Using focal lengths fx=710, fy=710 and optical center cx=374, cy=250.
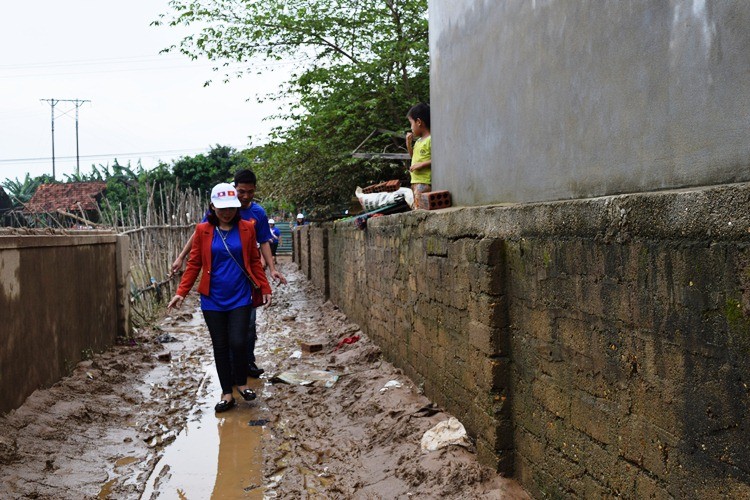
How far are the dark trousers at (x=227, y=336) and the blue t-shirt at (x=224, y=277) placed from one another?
0.22 feet

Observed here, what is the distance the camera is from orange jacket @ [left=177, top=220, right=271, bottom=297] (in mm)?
5891

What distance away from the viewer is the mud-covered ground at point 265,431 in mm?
4082

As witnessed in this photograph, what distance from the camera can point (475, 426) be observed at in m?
4.06

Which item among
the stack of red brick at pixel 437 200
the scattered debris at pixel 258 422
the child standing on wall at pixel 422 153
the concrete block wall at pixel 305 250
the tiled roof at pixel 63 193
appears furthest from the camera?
the tiled roof at pixel 63 193

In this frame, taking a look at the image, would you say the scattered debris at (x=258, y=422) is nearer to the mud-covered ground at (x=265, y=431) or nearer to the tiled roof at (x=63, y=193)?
the mud-covered ground at (x=265, y=431)

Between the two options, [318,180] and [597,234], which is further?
[318,180]

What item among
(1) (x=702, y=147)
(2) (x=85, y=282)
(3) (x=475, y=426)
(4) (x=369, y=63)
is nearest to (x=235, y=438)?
(3) (x=475, y=426)

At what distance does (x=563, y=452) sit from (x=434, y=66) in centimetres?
395

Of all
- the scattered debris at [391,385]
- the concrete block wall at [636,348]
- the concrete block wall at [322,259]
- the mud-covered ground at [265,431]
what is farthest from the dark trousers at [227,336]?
the concrete block wall at [322,259]

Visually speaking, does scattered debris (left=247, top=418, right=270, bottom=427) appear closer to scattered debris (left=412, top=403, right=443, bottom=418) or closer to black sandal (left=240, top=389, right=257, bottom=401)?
black sandal (left=240, top=389, right=257, bottom=401)

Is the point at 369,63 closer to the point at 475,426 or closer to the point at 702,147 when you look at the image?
the point at 475,426

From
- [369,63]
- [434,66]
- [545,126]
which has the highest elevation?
[369,63]

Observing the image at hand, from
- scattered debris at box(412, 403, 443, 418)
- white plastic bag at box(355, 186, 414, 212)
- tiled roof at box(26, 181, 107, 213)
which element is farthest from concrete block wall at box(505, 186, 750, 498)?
tiled roof at box(26, 181, 107, 213)

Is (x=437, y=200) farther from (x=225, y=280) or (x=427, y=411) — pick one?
(x=225, y=280)
